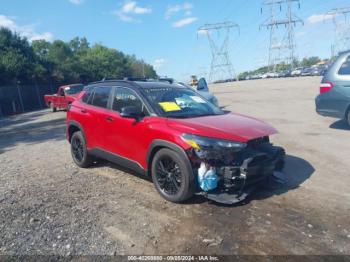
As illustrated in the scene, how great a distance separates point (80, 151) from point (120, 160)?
156cm

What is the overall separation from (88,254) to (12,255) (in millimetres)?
828

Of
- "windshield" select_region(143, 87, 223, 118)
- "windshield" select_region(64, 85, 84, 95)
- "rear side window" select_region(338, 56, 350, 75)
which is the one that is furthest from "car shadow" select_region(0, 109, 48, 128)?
"rear side window" select_region(338, 56, 350, 75)

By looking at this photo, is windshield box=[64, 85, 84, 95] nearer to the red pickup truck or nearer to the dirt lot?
the red pickup truck

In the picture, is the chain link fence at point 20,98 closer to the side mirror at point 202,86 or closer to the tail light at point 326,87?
the side mirror at point 202,86

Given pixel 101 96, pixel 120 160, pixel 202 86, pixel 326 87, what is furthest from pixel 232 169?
pixel 202 86

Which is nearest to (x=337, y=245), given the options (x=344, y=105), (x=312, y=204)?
(x=312, y=204)

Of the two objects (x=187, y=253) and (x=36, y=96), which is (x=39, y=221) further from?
(x=36, y=96)

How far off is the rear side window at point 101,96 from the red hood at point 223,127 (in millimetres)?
1788

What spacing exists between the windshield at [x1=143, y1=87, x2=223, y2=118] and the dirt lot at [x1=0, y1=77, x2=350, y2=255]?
1303 mm

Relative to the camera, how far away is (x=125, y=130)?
5082 millimetres

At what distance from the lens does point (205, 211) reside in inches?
164

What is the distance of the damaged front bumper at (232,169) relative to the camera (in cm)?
403

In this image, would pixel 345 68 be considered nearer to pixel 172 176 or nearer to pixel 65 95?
pixel 172 176

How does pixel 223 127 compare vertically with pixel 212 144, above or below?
above
